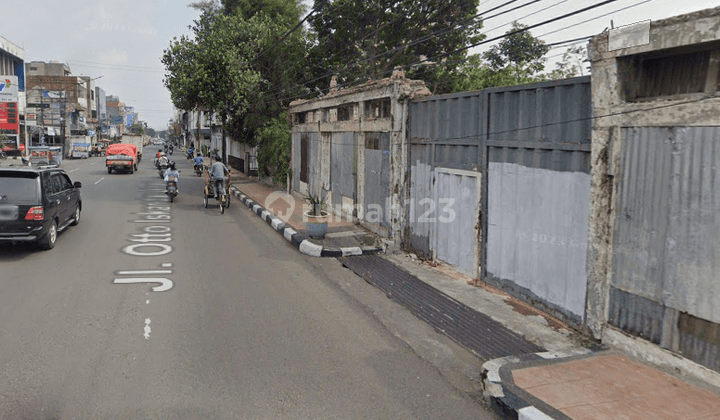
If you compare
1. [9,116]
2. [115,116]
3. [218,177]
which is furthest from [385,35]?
[115,116]

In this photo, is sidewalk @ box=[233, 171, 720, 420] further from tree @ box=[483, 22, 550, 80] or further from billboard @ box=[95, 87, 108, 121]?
billboard @ box=[95, 87, 108, 121]

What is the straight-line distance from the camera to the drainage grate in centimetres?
637

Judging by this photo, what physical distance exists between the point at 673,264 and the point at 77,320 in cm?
690

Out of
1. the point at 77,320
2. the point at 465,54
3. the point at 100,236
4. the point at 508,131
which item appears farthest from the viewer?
the point at 465,54

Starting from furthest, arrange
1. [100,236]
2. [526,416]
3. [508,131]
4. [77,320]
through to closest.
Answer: [100,236], [508,131], [77,320], [526,416]

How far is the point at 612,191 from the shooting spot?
6176 mm

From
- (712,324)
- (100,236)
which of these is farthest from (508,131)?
(100,236)

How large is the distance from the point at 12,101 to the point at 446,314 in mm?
60518

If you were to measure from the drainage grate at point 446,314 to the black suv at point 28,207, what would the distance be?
6019 mm

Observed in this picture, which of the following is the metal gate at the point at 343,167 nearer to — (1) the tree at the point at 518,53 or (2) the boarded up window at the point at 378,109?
(2) the boarded up window at the point at 378,109

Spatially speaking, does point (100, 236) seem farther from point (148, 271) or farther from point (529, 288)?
point (529, 288)

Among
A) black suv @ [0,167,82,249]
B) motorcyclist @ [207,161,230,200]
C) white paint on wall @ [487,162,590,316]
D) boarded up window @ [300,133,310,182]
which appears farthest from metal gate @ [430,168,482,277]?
boarded up window @ [300,133,310,182]

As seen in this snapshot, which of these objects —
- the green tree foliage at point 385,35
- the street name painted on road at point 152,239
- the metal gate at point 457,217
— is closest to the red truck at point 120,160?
the green tree foliage at point 385,35

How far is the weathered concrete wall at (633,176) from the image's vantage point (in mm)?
5211
